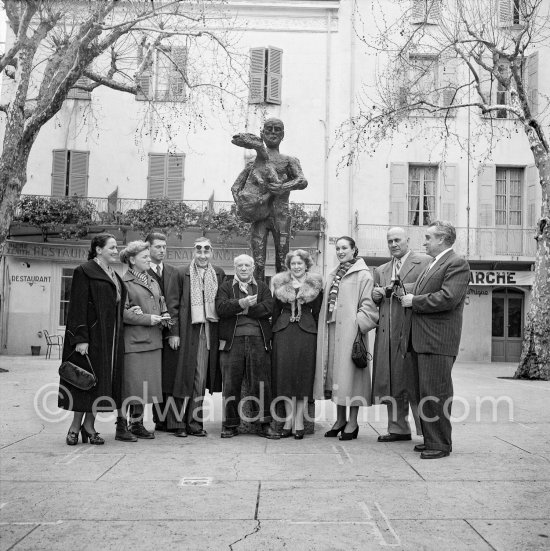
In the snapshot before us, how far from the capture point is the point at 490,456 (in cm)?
604

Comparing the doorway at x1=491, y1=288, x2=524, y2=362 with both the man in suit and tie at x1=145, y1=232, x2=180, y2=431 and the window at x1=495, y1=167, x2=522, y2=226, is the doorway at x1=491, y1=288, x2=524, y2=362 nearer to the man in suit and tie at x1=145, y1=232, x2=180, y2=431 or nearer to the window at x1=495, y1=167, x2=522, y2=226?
the window at x1=495, y1=167, x2=522, y2=226

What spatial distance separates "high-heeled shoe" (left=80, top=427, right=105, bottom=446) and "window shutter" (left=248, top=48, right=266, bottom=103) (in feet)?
59.4

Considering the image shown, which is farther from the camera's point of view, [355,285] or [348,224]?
[348,224]

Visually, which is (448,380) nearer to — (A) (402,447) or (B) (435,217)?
(A) (402,447)

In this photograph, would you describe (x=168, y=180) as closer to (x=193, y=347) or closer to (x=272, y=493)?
(x=193, y=347)

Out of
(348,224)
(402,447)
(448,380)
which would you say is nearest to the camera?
(448,380)

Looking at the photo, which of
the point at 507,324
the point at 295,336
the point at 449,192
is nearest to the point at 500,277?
the point at 507,324

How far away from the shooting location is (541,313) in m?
15.7

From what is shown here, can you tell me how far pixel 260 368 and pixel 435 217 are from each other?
17.9 metres

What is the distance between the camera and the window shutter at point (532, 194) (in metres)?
23.6

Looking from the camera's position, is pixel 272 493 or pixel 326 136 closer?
pixel 272 493

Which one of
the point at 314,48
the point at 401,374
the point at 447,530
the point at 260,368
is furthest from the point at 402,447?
the point at 314,48

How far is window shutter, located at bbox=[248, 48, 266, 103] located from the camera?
23312mm

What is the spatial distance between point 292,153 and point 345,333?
55.9 feet
